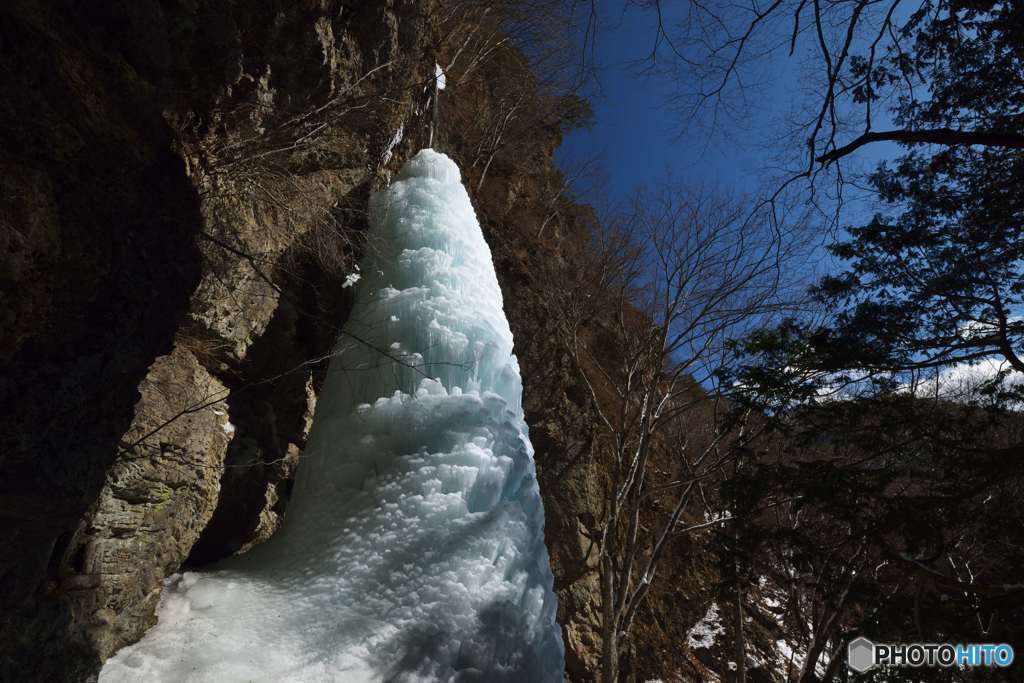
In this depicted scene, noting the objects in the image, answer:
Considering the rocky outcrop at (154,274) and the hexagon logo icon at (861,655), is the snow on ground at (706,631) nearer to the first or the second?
the hexagon logo icon at (861,655)

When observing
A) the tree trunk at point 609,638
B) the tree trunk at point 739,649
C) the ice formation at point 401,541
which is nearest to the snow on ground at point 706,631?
the tree trunk at point 739,649

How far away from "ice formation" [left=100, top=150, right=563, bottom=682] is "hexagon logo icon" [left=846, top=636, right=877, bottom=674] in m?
2.05

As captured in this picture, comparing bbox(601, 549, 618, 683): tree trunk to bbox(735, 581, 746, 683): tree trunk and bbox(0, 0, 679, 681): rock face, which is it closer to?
bbox(0, 0, 679, 681): rock face

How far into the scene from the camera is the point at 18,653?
2.08 metres

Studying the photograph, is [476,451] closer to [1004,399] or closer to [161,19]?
[161,19]

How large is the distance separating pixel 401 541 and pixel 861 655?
10.7ft

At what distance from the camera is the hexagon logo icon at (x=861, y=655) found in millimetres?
3555

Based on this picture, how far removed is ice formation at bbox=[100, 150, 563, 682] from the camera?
279cm

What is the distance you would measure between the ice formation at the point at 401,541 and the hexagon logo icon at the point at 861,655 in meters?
2.05

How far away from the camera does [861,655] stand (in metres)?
3.72

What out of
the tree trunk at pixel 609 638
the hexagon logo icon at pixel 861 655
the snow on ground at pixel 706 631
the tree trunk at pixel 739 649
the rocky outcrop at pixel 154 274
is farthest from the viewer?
the snow on ground at pixel 706 631

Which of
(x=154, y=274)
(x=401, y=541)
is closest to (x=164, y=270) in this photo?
(x=154, y=274)

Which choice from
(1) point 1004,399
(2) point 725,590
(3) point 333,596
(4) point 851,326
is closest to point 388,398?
(3) point 333,596

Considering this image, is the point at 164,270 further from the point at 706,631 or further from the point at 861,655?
the point at 706,631
